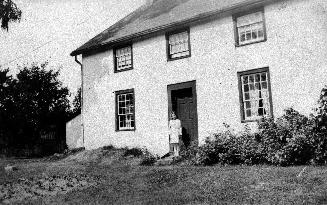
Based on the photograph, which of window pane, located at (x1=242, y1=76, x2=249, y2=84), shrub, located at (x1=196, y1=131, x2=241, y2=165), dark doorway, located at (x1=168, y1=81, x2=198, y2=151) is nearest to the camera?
shrub, located at (x1=196, y1=131, x2=241, y2=165)

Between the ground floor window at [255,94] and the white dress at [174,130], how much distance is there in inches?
97.3

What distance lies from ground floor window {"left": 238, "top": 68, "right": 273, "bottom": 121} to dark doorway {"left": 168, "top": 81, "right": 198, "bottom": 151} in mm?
2037

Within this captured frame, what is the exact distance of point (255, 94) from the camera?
39.4 ft

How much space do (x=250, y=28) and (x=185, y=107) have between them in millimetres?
4139

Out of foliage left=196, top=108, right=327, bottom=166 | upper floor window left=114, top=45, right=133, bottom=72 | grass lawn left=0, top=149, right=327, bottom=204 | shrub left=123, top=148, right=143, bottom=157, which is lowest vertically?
grass lawn left=0, top=149, right=327, bottom=204

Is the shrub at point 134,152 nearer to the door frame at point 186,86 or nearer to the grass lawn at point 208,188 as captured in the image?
the door frame at point 186,86

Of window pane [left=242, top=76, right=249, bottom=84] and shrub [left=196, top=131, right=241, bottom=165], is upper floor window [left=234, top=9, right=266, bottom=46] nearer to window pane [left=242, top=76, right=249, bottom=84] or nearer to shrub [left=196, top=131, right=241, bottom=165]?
window pane [left=242, top=76, right=249, bottom=84]

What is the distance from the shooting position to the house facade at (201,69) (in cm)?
1112

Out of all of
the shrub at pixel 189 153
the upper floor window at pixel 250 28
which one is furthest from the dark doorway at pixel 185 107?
the upper floor window at pixel 250 28

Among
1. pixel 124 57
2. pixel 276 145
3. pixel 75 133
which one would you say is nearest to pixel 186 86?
pixel 124 57

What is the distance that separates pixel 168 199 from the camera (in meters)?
6.41

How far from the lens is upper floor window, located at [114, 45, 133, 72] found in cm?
1552

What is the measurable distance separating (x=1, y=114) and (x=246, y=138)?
677 inches

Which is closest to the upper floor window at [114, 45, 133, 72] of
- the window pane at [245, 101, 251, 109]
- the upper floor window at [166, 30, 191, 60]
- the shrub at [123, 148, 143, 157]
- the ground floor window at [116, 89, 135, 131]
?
the ground floor window at [116, 89, 135, 131]
